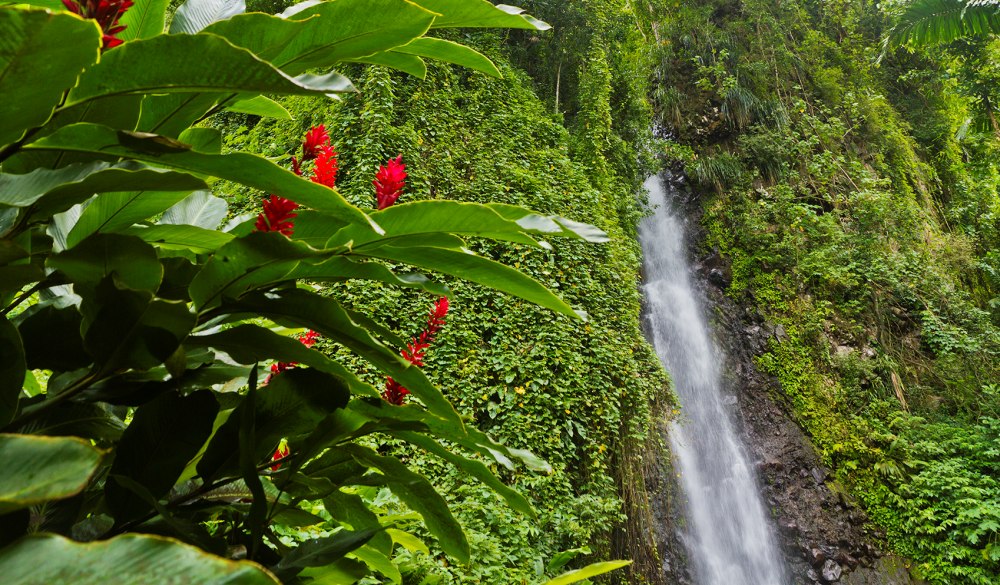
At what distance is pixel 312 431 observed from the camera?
0.61 metres

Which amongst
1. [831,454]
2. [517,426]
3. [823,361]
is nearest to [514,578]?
[517,426]

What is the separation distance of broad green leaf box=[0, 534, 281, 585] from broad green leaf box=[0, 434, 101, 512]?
0.5 inches

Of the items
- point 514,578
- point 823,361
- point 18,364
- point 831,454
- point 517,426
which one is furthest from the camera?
point 823,361

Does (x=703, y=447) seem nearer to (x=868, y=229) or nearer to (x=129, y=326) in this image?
(x=868, y=229)

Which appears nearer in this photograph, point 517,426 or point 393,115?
point 517,426

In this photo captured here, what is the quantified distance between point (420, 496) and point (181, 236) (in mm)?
415

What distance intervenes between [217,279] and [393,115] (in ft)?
15.9

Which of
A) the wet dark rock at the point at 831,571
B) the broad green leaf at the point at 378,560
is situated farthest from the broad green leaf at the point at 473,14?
the wet dark rock at the point at 831,571

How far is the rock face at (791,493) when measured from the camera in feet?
18.4

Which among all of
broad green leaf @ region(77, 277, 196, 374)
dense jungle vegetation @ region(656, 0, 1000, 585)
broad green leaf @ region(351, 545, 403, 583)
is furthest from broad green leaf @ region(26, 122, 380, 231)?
dense jungle vegetation @ region(656, 0, 1000, 585)

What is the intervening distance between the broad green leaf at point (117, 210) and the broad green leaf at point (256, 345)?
5.3 inches

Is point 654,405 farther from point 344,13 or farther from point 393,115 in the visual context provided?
point 344,13

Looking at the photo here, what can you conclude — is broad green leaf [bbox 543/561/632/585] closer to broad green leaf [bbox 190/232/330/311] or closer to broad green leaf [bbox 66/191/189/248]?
broad green leaf [bbox 190/232/330/311]

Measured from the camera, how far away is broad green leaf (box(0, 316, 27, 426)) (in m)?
0.44
